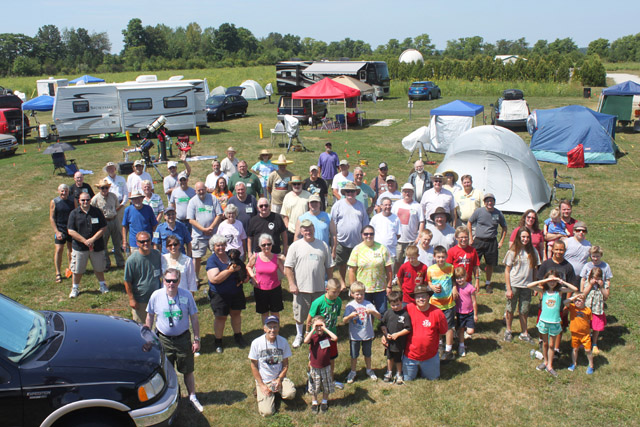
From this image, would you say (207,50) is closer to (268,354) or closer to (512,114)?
(512,114)

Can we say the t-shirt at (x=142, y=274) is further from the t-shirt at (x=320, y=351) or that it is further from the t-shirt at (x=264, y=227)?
the t-shirt at (x=320, y=351)

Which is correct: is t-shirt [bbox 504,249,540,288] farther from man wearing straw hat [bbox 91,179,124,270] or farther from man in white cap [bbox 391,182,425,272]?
man wearing straw hat [bbox 91,179,124,270]

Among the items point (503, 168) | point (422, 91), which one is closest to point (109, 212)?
point (503, 168)

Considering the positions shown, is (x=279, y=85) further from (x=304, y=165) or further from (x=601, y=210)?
(x=601, y=210)

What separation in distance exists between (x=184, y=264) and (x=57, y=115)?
1874cm

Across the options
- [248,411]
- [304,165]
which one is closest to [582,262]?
[248,411]

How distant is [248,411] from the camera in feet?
17.8

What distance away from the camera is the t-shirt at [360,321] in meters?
5.80

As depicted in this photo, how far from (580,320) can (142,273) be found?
17.9ft

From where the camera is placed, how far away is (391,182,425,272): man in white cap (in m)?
7.86

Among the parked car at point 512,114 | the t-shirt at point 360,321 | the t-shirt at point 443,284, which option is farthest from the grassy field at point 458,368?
the parked car at point 512,114

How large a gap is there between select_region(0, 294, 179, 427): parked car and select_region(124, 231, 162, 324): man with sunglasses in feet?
3.99

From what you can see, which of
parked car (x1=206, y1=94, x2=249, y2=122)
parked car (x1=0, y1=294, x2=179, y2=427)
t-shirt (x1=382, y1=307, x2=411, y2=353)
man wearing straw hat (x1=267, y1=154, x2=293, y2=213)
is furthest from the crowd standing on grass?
parked car (x1=206, y1=94, x2=249, y2=122)

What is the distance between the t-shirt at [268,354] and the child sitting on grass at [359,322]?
0.81 m
